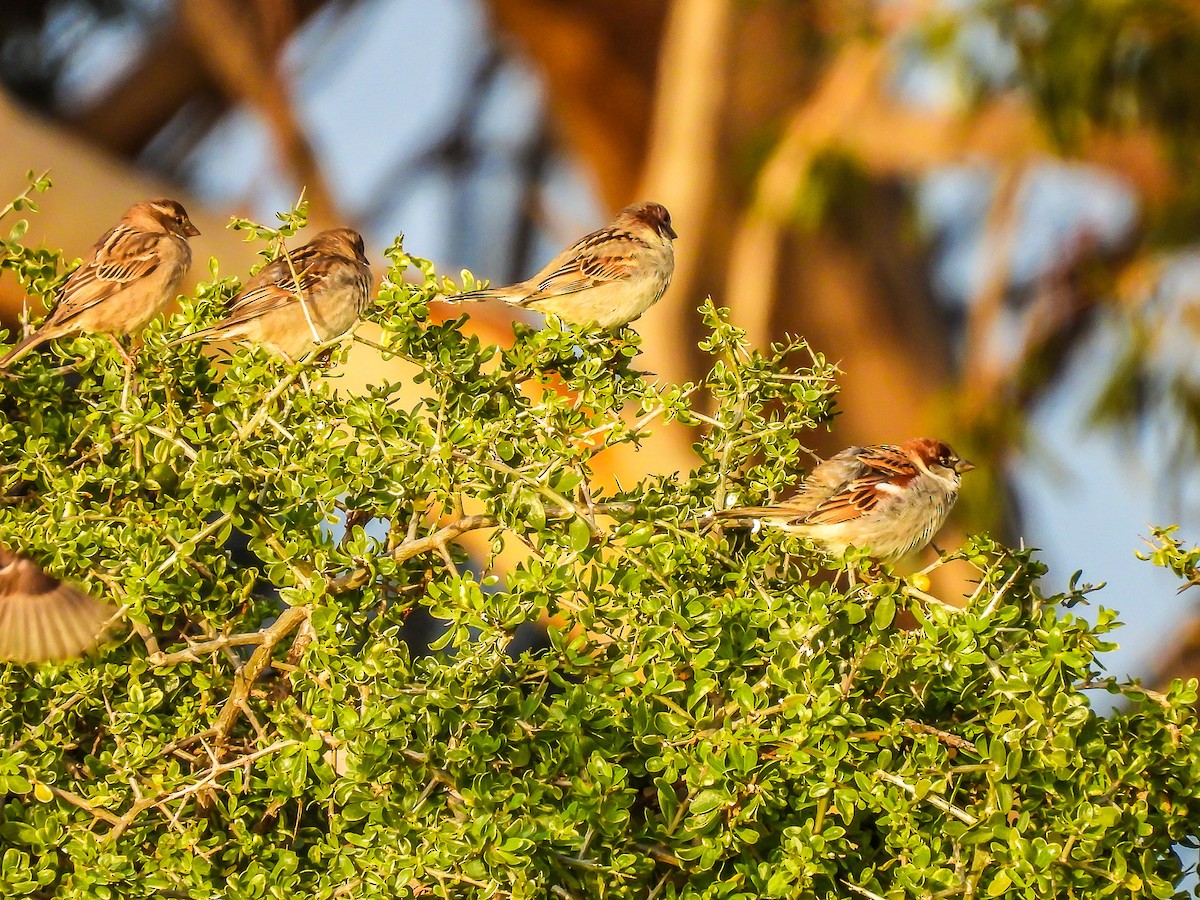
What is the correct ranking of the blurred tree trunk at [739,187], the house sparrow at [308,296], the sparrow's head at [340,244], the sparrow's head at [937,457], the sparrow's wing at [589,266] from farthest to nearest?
the blurred tree trunk at [739,187]
the sparrow's wing at [589,266]
the sparrow's head at [340,244]
the sparrow's head at [937,457]
the house sparrow at [308,296]

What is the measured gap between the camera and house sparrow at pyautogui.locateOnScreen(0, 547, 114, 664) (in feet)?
9.39

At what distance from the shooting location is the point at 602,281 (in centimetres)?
495

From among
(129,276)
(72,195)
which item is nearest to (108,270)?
(129,276)

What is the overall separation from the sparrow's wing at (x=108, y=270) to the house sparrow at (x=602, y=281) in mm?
1105

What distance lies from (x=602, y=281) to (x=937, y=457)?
123cm

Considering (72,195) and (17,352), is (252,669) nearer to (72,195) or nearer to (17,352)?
(17,352)

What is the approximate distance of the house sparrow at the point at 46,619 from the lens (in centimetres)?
286

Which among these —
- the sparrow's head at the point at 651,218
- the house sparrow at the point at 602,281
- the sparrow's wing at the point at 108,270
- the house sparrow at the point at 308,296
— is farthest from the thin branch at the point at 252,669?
the sparrow's head at the point at 651,218

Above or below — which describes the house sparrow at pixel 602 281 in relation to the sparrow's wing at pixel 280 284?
above

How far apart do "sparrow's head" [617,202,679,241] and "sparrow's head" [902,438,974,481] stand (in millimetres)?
1283

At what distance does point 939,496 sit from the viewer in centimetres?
441

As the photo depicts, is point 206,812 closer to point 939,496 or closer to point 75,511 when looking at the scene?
point 75,511

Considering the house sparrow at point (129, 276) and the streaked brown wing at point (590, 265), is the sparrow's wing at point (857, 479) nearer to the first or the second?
the streaked brown wing at point (590, 265)

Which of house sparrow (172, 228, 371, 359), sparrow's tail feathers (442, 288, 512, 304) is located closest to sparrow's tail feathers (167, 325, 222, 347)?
sparrow's tail feathers (442, 288, 512, 304)
